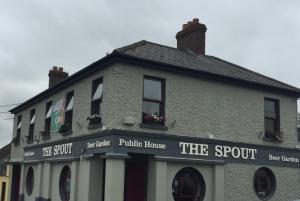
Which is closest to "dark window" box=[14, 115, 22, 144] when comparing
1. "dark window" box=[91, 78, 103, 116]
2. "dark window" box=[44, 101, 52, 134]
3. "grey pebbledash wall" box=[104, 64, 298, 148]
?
"dark window" box=[44, 101, 52, 134]

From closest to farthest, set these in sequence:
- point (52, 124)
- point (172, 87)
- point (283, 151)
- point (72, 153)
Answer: point (172, 87), point (72, 153), point (283, 151), point (52, 124)

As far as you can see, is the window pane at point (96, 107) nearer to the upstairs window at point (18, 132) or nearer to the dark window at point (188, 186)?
the dark window at point (188, 186)

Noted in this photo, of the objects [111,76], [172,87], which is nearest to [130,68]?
→ [111,76]

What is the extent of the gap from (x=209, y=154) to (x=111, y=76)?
507 cm

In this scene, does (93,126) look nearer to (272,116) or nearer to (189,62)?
(189,62)

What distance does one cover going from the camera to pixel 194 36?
22.5 metres

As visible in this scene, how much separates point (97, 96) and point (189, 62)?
4.29 meters

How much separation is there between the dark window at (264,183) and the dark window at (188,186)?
2997 millimetres

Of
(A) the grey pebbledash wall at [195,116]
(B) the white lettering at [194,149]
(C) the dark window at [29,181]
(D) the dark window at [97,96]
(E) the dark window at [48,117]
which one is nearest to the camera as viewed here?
(A) the grey pebbledash wall at [195,116]

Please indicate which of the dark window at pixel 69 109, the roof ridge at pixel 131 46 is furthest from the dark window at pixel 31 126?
the roof ridge at pixel 131 46

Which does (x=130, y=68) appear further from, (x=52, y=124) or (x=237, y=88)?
(x=52, y=124)

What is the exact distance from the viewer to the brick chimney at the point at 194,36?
22422 mm

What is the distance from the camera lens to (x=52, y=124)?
21.7 metres

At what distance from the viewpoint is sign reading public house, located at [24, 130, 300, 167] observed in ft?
50.7
